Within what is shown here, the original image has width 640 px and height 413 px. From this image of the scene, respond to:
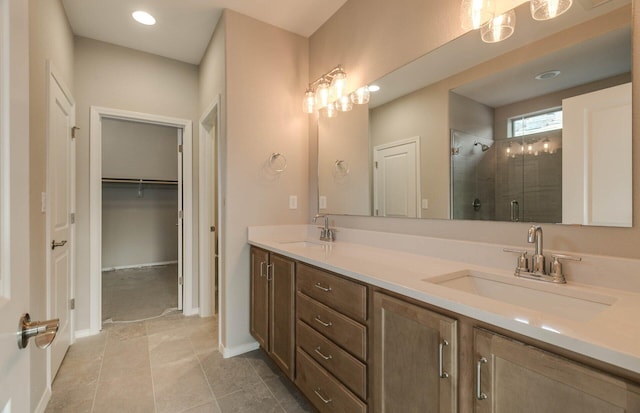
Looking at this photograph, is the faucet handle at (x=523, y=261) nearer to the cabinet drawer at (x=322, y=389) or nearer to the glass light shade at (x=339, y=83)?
the cabinet drawer at (x=322, y=389)

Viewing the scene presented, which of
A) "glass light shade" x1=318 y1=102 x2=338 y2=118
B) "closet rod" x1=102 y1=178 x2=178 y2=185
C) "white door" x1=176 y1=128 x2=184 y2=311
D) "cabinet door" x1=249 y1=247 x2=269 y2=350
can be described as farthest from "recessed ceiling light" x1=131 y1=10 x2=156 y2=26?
"closet rod" x1=102 y1=178 x2=178 y2=185

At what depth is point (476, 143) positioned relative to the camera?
141 cm

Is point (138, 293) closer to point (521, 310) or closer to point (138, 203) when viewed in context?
point (138, 203)

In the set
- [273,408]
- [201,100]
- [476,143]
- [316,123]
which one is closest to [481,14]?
[476,143]

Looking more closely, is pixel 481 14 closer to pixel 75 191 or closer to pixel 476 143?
pixel 476 143

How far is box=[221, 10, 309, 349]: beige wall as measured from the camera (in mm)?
2258

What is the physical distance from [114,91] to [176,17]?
3.22 feet

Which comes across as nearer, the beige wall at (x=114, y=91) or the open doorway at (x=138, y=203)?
the beige wall at (x=114, y=91)

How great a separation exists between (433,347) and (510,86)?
3.82 ft

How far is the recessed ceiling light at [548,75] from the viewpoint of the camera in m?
1.15

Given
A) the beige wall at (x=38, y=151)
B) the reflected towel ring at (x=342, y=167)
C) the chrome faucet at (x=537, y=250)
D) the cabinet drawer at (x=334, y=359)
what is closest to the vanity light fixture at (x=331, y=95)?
the reflected towel ring at (x=342, y=167)

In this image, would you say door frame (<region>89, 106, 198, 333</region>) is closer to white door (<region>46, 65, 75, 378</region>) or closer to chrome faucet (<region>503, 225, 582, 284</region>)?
white door (<region>46, 65, 75, 378</region>)

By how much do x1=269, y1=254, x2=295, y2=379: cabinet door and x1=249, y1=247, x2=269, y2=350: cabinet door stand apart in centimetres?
8

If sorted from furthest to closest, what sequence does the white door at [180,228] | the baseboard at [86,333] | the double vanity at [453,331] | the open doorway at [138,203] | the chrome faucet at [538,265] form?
the open doorway at [138,203] < the white door at [180,228] < the baseboard at [86,333] < the chrome faucet at [538,265] < the double vanity at [453,331]
